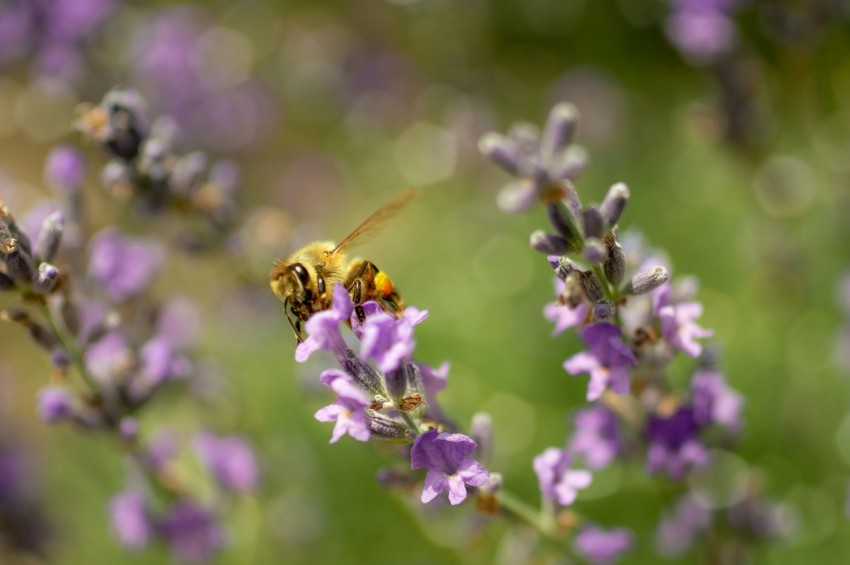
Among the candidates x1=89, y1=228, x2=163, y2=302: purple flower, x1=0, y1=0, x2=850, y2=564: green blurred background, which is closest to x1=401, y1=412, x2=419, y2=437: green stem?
x1=0, y1=0, x2=850, y2=564: green blurred background

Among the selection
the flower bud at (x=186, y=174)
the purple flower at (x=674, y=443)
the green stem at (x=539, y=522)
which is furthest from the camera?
the flower bud at (x=186, y=174)

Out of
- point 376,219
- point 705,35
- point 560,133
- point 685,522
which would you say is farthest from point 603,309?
point 705,35

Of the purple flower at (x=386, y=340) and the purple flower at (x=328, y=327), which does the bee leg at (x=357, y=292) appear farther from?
the purple flower at (x=386, y=340)

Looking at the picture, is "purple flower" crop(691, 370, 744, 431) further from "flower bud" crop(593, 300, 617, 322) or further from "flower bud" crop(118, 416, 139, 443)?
"flower bud" crop(118, 416, 139, 443)

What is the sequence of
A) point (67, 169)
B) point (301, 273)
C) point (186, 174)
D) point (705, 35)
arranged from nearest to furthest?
point (301, 273)
point (67, 169)
point (186, 174)
point (705, 35)

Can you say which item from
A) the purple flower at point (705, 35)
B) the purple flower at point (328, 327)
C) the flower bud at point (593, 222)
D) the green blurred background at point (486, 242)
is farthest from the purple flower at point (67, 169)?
the purple flower at point (705, 35)

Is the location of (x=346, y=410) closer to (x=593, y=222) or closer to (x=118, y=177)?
(x=593, y=222)

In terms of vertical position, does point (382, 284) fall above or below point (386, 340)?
above
